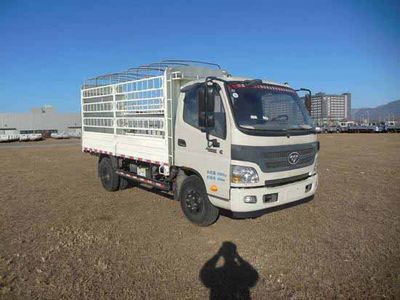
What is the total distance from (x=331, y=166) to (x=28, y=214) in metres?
11.3

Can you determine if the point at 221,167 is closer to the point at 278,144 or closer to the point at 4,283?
the point at 278,144

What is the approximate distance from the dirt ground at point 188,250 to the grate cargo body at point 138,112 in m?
1.38

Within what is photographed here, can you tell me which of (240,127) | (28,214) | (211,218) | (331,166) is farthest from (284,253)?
(331,166)

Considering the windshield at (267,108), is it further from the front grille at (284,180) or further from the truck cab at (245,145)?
the front grille at (284,180)

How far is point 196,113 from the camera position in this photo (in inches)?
225

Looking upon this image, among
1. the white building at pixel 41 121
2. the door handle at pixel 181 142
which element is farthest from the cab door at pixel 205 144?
the white building at pixel 41 121

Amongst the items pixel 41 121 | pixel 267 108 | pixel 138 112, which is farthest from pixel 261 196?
pixel 41 121

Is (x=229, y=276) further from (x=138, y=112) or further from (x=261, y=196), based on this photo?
(x=138, y=112)

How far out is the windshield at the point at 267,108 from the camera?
5.19 m

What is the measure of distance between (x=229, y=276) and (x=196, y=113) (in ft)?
9.17

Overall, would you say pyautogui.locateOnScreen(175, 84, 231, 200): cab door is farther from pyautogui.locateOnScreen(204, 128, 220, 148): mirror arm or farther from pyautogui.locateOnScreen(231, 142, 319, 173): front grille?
pyautogui.locateOnScreen(231, 142, 319, 173): front grille

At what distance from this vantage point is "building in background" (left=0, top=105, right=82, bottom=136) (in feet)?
261

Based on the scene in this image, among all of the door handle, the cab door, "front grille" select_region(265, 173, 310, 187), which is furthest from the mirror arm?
"front grille" select_region(265, 173, 310, 187)

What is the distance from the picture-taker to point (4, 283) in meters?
3.92
